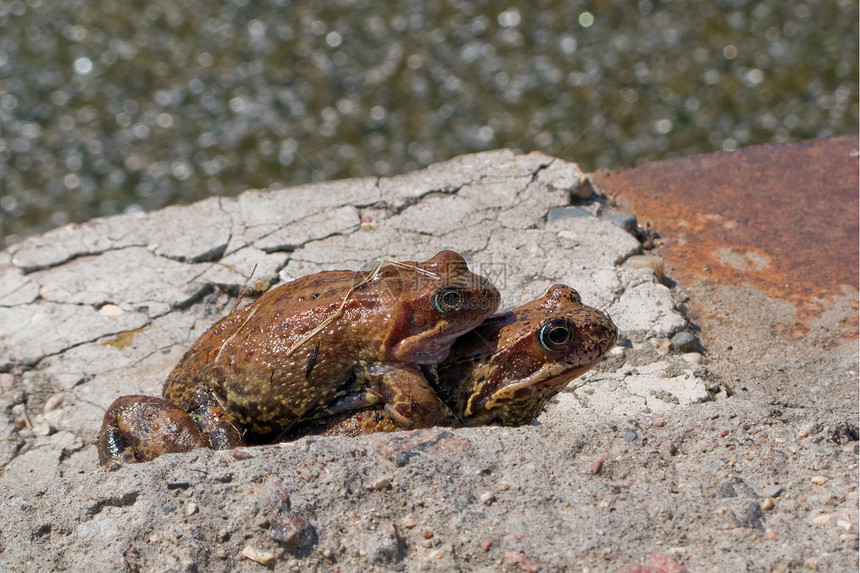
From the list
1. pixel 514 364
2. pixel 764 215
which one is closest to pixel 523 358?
pixel 514 364

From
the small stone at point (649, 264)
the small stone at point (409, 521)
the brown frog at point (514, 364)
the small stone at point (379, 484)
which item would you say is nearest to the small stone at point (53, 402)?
the brown frog at point (514, 364)

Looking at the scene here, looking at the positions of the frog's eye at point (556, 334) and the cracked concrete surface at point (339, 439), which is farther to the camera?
the frog's eye at point (556, 334)

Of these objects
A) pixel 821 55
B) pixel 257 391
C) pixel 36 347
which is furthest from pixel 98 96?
pixel 821 55

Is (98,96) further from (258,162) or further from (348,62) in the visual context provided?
(348,62)

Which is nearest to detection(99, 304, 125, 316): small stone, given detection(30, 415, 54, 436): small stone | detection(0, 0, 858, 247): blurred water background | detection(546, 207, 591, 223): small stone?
detection(30, 415, 54, 436): small stone

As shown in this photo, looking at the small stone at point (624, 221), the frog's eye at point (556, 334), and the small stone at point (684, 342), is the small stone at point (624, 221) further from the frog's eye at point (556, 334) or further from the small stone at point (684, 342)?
the frog's eye at point (556, 334)

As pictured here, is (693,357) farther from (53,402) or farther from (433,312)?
(53,402)
